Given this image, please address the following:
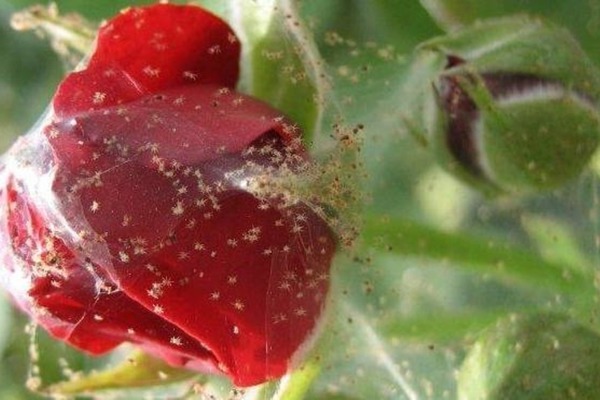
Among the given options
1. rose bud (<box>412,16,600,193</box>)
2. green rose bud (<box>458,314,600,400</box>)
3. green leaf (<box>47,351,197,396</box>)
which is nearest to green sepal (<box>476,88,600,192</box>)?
rose bud (<box>412,16,600,193</box>)

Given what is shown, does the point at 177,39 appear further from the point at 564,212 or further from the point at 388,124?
the point at 564,212

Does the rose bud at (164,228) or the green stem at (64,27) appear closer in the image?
the rose bud at (164,228)

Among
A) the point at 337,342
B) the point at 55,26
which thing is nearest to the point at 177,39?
the point at 55,26

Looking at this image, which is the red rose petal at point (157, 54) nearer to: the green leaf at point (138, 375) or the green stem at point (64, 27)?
the green stem at point (64, 27)

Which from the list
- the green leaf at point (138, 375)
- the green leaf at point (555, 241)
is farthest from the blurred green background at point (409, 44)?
the green leaf at point (138, 375)

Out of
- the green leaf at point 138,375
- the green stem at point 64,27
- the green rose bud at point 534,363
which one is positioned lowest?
the green leaf at point 138,375

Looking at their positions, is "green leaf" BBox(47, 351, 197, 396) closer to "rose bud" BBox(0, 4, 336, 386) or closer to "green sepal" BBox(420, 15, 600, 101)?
"rose bud" BBox(0, 4, 336, 386)
